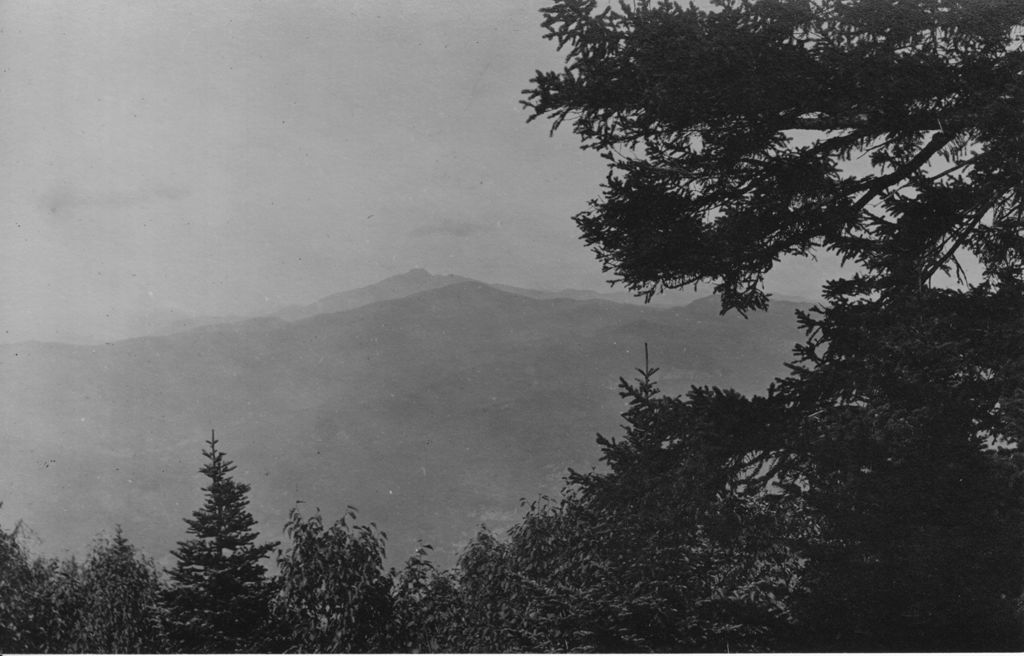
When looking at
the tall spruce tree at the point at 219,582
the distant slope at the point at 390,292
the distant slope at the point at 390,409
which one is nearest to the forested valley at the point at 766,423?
the tall spruce tree at the point at 219,582

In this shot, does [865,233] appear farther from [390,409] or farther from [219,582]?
[390,409]

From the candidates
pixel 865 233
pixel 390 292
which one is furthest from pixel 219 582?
pixel 390 292

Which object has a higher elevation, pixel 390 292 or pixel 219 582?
pixel 390 292

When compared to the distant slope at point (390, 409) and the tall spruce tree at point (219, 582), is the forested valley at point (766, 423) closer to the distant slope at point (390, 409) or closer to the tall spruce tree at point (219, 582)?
the tall spruce tree at point (219, 582)

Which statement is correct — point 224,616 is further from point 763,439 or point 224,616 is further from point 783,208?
point 783,208

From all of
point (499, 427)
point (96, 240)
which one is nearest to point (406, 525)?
point (499, 427)

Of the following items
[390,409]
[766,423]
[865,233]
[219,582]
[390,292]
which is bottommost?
[219,582]
